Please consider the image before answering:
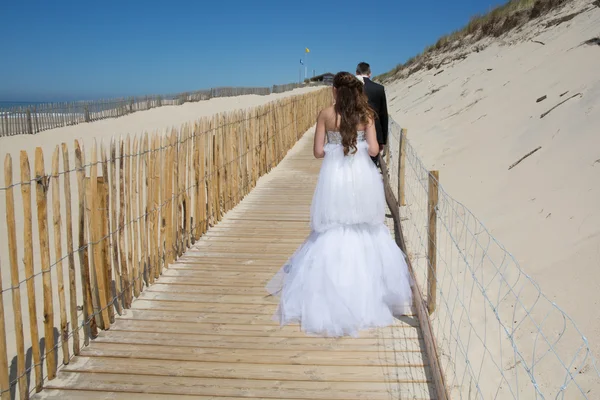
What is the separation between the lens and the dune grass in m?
19.9

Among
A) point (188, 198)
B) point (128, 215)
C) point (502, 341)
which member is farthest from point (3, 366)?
point (502, 341)

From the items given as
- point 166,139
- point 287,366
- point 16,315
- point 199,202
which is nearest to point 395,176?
point 199,202

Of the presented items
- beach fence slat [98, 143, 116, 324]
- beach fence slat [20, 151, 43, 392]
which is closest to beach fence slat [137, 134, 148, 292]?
beach fence slat [98, 143, 116, 324]

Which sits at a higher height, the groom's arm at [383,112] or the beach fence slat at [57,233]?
the groom's arm at [383,112]

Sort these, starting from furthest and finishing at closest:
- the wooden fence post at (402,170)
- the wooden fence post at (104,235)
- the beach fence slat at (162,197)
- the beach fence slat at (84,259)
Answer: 1. the wooden fence post at (402,170)
2. the beach fence slat at (162,197)
3. the wooden fence post at (104,235)
4. the beach fence slat at (84,259)

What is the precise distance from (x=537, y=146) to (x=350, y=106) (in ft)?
18.5

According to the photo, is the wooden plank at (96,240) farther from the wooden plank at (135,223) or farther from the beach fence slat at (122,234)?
the wooden plank at (135,223)

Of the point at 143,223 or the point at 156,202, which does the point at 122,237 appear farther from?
the point at 156,202

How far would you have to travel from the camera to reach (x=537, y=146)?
27.5ft

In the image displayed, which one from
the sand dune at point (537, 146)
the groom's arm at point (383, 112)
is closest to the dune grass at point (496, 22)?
the sand dune at point (537, 146)

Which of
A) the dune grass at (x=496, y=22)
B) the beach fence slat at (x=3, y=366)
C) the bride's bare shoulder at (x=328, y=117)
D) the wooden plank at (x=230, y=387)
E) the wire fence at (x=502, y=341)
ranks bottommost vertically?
the wire fence at (x=502, y=341)

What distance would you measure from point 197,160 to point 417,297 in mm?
3014

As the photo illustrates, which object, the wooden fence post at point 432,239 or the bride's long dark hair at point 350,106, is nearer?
the bride's long dark hair at point 350,106

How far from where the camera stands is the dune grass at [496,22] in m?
19.9
